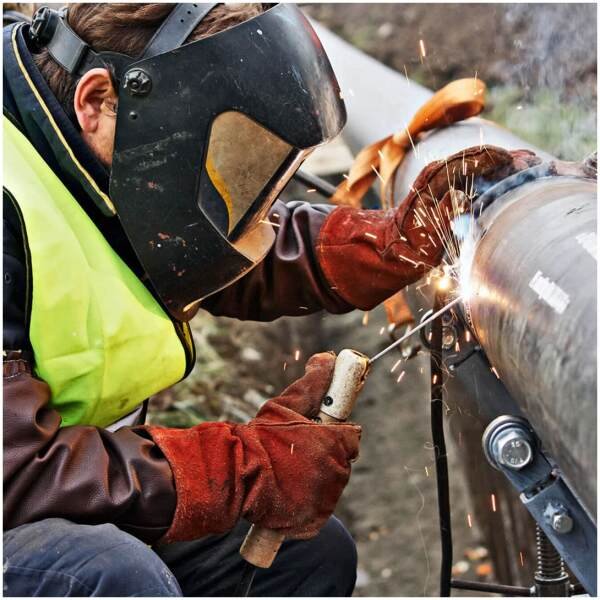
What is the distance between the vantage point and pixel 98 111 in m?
2.37

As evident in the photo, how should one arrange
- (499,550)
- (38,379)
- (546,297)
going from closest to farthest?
(546,297), (38,379), (499,550)

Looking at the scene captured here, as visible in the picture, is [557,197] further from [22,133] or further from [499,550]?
[499,550]

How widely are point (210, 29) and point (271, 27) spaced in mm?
153

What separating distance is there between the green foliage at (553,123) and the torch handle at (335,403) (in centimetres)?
258

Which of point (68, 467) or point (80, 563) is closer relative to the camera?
point (80, 563)

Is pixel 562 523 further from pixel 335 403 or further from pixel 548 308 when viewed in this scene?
pixel 335 403

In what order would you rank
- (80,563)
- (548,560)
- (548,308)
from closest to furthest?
(548,308) < (80,563) < (548,560)

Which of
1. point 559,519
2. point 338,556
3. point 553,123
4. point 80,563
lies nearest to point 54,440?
point 80,563

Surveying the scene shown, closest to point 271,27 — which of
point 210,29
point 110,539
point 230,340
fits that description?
point 210,29

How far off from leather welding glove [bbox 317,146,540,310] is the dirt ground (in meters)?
1.98

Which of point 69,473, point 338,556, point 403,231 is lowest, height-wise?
point 338,556

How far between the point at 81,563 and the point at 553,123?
3.81 meters

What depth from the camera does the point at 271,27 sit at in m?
2.28

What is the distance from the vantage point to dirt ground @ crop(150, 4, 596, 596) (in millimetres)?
4648
